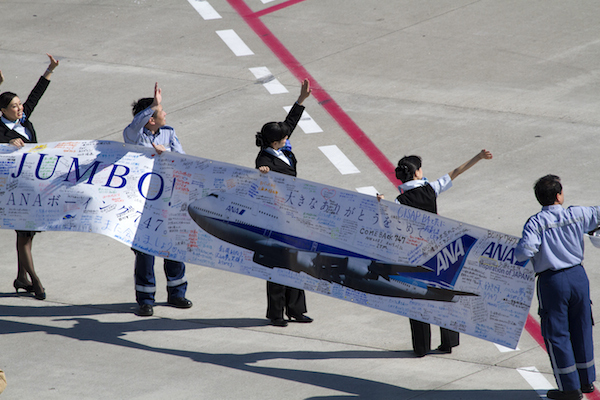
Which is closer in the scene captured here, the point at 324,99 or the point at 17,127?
the point at 17,127

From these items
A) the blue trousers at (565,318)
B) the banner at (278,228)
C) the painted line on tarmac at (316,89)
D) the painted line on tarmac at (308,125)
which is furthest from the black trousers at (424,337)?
the painted line on tarmac at (308,125)

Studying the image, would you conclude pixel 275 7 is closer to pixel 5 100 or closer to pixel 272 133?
pixel 5 100

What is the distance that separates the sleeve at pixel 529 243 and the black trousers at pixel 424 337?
44.4 inches

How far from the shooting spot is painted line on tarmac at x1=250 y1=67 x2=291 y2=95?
37.1ft

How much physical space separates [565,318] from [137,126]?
3.73 meters

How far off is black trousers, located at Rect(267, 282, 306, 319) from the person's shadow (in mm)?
184

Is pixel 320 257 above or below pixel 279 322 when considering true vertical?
above

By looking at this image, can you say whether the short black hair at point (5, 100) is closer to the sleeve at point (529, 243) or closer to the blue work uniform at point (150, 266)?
the blue work uniform at point (150, 266)

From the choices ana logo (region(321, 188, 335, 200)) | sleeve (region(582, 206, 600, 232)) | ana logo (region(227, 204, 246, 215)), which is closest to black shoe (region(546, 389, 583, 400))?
sleeve (region(582, 206, 600, 232))

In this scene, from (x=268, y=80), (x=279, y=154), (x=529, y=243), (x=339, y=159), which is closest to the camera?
(x=529, y=243)

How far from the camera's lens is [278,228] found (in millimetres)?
5992

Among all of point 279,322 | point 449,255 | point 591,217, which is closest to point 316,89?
point 279,322

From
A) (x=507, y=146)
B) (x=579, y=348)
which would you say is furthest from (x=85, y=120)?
(x=579, y=348)

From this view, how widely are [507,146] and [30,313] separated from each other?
6.04 metres
